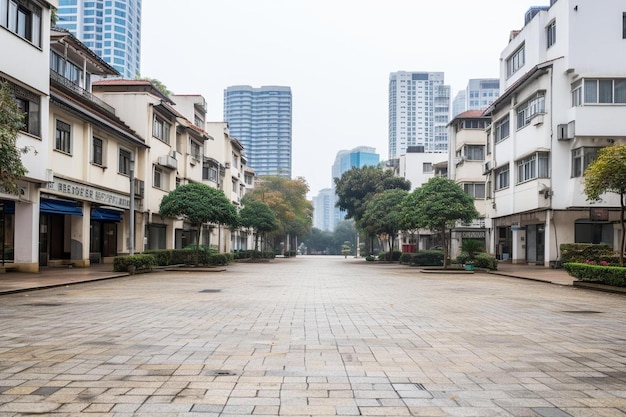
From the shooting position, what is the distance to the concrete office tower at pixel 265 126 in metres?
173

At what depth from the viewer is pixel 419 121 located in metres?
176

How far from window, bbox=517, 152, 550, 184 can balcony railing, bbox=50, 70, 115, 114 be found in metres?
25.3

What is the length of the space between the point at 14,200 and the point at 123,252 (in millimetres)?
12442

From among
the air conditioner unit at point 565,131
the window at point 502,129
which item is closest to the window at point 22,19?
the air conditioner unit at point 565,131

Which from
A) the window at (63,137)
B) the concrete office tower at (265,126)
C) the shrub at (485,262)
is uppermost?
the concrete office tower at (265,126)

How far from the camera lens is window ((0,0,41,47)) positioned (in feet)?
64.0

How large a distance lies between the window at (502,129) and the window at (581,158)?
7.64m

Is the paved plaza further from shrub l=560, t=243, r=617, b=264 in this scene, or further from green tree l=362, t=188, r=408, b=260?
green tree l=362, t=188, r=408, b=260

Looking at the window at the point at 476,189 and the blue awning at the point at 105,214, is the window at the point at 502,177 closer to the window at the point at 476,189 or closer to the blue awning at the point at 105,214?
the window at the point at 476,189

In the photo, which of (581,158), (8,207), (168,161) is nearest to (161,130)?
(168,161)

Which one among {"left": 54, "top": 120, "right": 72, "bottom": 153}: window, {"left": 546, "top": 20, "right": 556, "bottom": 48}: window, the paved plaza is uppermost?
{"left": 546, "top": 20, "right": 556, "bottom": 48}: window

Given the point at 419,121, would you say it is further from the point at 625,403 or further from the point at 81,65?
the point at 625,403

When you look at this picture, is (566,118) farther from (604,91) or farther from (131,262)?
(131,262)


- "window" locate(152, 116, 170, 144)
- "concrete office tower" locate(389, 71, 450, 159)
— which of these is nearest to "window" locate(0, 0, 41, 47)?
"window" locate(152, 116, 170, 144)
